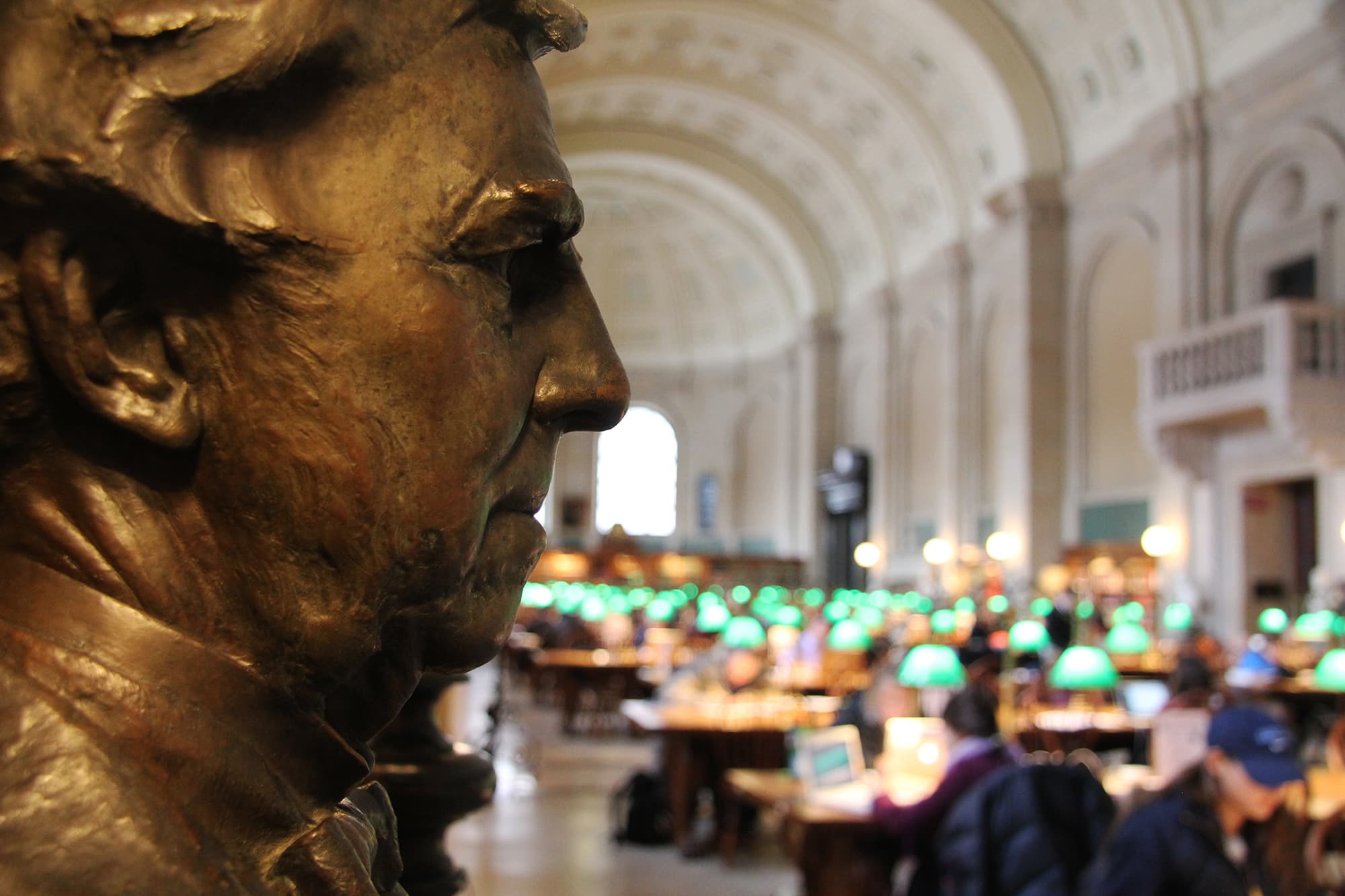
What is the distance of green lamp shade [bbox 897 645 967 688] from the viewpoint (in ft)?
21.2

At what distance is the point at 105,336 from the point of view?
65cm

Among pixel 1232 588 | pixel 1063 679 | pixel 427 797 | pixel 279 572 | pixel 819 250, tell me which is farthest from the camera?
pixel 819 250

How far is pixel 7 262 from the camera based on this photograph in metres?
0.64

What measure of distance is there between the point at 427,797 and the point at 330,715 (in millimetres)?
559

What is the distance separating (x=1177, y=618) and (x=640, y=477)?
2476cm

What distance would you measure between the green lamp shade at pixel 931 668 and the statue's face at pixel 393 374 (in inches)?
236

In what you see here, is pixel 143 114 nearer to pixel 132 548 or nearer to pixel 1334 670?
pixel 132 548

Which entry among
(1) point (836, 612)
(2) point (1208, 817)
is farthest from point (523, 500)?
(1) point (836, 612)

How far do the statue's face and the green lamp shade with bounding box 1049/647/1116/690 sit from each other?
7.12 metres

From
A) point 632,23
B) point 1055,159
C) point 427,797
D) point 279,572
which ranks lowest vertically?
point 427,797

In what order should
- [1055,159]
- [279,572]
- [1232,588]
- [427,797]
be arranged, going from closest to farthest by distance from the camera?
[279,572]
[427,797]
[1232,588]
[1055,159]

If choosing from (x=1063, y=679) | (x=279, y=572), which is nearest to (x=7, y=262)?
(x=279, y=572)

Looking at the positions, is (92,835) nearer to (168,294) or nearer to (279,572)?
(279,572)

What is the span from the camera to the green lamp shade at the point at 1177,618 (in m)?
13.8
